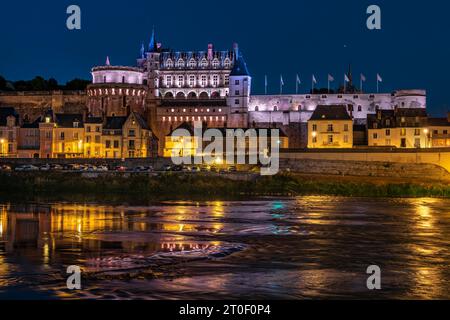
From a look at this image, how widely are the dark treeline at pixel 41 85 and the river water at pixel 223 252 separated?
86912 millimetres

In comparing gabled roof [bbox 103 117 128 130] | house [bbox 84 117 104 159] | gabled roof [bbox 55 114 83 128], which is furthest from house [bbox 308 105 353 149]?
gabled roof [bbox 55 114 83 128]

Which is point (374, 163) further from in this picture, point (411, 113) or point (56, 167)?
point (56, 167)

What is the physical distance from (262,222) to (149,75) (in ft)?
273

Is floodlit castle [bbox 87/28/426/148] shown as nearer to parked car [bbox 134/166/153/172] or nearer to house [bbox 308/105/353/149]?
house [bbox 308/105/353/149]

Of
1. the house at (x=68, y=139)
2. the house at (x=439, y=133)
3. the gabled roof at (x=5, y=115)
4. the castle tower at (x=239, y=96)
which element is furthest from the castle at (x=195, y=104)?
the house at (x=439, y=133)

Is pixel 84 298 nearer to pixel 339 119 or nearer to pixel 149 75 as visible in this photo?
pixel 339 119

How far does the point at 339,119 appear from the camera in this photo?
255ft

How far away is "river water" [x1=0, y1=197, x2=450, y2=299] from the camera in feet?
62.8

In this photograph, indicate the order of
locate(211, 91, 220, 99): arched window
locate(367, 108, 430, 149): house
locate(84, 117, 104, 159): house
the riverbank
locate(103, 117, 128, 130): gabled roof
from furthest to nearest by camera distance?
locate(211, 91, 220, 99): arched window → locate(103, 117, 128, 130): gabled roof → locate(84, 117, 104, 159): house → locate(367, 108, 430, 149): house → the riverbank

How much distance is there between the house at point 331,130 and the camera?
252 ft

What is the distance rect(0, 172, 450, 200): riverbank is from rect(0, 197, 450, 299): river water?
12457 millimetres

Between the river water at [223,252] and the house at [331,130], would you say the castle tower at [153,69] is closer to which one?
the house at [331,130]

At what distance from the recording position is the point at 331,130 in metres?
77.7
